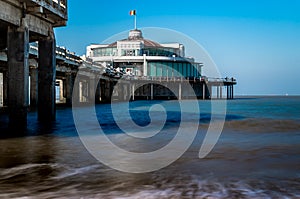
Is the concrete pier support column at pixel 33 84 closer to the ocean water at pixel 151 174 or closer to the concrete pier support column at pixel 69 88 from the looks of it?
the concrete pier support column at pixel 69 88

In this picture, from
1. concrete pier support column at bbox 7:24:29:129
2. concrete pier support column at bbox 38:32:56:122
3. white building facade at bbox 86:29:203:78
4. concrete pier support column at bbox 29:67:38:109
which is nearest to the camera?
concrete pier support column at bbox 7:24:29:129

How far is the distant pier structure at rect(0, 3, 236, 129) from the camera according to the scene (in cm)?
1404

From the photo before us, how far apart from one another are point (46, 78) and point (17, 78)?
13.0 feet

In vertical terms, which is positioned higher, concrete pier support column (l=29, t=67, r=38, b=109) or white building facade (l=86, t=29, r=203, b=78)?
white building facade (l=86, t=29, r=203, b=78)

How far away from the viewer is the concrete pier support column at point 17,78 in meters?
13.9

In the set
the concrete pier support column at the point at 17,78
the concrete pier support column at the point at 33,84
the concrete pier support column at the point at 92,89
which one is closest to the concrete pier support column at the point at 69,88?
the concrete pier support column at the point at 33,84

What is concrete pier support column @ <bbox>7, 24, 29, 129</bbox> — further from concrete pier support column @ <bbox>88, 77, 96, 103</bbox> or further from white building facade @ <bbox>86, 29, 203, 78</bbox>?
white building facade @ <bbox>86, 29, 203, 78</bbox>

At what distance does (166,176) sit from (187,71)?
9658 centimetres

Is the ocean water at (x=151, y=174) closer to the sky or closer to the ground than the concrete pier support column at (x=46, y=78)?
closer to the ground

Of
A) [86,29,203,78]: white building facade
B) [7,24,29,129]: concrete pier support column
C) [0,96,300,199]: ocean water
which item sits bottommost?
[0,96,300,199]: ocean water

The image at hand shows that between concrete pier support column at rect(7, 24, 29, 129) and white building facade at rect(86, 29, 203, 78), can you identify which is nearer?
concrete pier support column at rect(7, 24, 29, 129)

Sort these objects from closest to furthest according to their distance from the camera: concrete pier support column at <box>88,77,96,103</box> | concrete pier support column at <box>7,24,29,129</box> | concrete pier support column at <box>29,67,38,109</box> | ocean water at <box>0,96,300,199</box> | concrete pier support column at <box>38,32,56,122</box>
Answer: ocean water at <box>0,96,300,199</box>, concrete pier support column at <box>7,24,29,129</box>, concrete pier support column at <box>38,32,56,122</box>, concrete pier support column at <box>29,67,38,109</box>, concrete pier support column at <box>88,77,96,103</box>

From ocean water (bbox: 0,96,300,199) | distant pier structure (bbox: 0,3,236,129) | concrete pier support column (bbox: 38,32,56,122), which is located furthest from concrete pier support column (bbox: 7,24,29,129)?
concrete pier support column (bbox: 38,32,56,122)

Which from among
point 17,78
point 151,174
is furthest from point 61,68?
point 151,174
